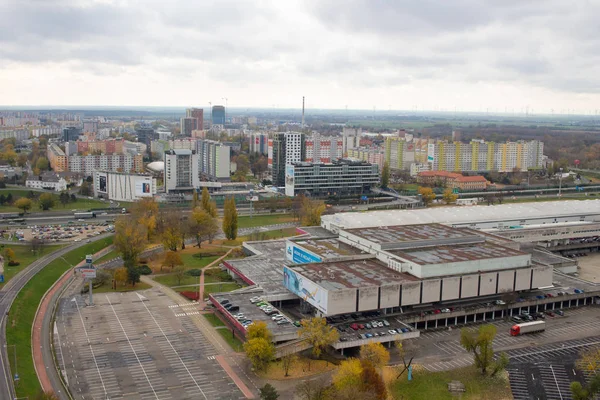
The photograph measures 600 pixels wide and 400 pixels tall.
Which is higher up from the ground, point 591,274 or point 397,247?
point 397,247

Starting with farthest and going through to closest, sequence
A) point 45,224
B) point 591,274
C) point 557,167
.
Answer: point 557,167 < point 45,224 < point 591,274

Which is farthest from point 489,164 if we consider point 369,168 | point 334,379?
point 334,379

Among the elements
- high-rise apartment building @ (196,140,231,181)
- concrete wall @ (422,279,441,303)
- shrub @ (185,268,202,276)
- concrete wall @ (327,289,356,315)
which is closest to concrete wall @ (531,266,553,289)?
concrete wall @ (422,279,441,303)

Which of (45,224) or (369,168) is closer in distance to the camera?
(45,224)

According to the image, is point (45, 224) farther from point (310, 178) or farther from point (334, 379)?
point (334, 379)

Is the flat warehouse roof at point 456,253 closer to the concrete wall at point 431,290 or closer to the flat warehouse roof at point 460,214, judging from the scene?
the concrete wall at point 431,290

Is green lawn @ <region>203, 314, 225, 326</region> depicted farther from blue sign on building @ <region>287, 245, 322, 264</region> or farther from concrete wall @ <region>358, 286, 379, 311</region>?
blue sign on building @ <region>287, 245, 322, 264</region>

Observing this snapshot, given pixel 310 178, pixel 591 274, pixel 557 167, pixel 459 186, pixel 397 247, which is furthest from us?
pixel 557 167
